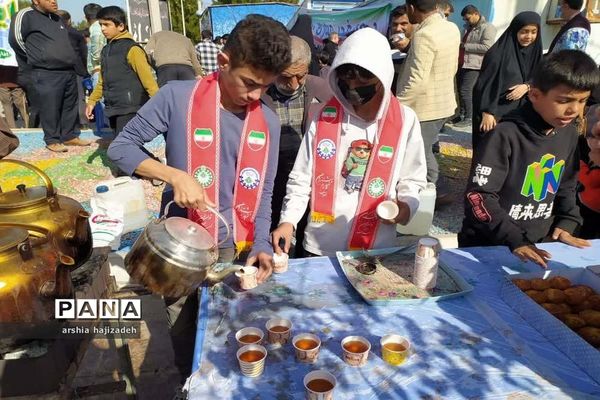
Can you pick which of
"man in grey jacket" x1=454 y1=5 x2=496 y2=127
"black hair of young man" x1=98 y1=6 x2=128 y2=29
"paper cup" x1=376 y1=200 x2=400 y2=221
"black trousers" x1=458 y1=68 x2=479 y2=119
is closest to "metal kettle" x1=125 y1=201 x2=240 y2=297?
"paper cup" x1=376 y1=200 x2=400 y2=221

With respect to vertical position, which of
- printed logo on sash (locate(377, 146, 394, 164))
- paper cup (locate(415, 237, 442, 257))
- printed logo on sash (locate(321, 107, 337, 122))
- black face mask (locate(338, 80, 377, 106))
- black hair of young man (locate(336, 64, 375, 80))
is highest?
black hair of young man (locate(336, 64, 375, 80))

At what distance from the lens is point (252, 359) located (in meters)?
1.28

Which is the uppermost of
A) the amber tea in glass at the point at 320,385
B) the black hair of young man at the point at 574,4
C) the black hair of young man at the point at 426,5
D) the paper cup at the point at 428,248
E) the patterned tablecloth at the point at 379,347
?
the black hair of young man at the point at 574,4

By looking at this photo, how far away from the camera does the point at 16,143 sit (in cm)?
218

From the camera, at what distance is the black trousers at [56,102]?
6152mm

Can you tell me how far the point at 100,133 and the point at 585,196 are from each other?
7.54m

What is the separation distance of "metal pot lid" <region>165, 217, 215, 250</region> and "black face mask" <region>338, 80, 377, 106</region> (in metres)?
0.96

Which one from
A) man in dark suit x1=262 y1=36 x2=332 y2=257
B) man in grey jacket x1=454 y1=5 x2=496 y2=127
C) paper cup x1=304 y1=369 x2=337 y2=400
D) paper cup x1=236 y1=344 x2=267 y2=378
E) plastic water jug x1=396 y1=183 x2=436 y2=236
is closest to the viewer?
paper cup x1=304 y1=369 x2=337 y2=400

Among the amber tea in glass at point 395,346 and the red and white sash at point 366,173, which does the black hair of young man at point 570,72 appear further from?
the amber tea in glass at point 395,346

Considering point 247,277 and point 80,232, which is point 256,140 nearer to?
point 247,277

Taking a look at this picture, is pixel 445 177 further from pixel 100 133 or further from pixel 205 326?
pixel 100 133

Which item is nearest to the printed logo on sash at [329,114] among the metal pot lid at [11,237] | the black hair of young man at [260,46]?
the black hair of young man at [260,46]

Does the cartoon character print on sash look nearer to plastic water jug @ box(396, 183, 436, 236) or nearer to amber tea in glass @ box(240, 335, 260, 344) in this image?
amber tea in glass @ box(240, 335, 260, 344)

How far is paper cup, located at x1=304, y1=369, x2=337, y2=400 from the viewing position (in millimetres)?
1139
